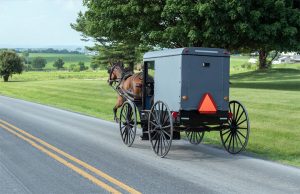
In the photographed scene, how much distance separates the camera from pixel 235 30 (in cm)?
3297

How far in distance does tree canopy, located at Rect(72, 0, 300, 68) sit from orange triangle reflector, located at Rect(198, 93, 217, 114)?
66.2 feet

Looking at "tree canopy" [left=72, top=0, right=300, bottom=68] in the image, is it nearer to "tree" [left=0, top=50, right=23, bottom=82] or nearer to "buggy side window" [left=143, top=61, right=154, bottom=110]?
"buggy side window" [left=143, top=61, right=154, bottom=110]

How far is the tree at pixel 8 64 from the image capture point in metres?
85.6

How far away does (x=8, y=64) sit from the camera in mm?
85625

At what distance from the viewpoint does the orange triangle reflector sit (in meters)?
11.2

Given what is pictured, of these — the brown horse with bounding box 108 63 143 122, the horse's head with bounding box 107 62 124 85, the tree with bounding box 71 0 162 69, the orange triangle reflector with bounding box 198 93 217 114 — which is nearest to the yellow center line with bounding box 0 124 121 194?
the brown horse with bounding box 108 63 143 122

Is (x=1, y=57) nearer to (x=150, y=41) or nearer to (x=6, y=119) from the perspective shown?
(x=150, y=41)

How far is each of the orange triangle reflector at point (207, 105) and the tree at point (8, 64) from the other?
258 feet

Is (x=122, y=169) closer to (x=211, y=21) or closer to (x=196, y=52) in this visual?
(x=196, y=52)

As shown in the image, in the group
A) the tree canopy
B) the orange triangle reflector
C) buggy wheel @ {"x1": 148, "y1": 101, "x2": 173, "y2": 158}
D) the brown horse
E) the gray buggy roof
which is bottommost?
buggy wheel @ {"x1": 148, "y1": 101, "x2": 173, "y2": 158}

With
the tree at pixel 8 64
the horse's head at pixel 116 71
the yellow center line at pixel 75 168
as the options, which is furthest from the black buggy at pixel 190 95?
the tree at pixel 8 64

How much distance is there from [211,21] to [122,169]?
2367cm

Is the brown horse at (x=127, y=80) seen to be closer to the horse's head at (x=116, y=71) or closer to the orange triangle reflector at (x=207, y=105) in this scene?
the horse's head at (x=116, y=71)

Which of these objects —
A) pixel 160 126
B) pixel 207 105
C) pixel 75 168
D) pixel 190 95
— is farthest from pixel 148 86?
pixel 75 168
